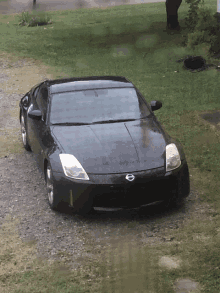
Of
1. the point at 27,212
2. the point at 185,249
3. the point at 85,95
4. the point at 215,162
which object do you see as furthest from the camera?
the point at 215,162

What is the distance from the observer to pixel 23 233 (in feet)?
18.1

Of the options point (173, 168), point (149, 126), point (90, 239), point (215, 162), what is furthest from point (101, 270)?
point (215, 162)

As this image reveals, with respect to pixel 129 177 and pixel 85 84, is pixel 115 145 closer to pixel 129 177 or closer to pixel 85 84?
pixel 129 177

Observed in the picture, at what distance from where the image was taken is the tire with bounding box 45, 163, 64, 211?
571cm

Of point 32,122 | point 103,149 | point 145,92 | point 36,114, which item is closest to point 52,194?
point 103,149

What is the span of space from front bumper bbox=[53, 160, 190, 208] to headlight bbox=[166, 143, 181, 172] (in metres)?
0.09

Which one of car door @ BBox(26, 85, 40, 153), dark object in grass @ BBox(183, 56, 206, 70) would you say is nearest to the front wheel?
car door @ BBox(26, 85, 40, 153)

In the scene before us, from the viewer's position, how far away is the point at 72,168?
18.2 ft

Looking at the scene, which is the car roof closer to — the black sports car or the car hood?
the black sports car

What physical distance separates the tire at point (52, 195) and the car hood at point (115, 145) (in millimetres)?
418

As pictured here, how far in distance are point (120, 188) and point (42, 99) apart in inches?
106

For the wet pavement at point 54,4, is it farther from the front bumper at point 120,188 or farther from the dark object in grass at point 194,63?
the front bumper at point 120,188

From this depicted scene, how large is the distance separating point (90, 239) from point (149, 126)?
2037 mm

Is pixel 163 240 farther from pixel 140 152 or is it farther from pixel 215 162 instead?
pixel 215 162
